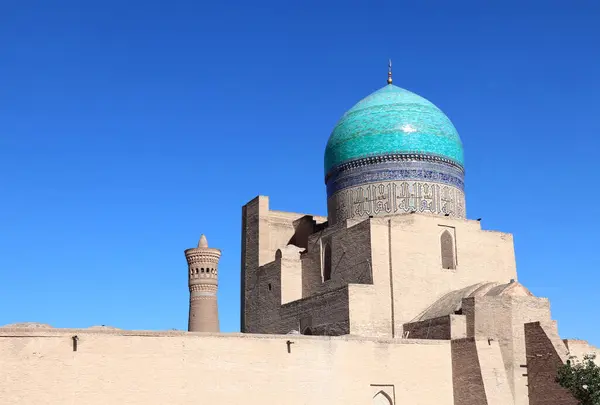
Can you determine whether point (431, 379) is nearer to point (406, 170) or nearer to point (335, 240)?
point (335, 240)

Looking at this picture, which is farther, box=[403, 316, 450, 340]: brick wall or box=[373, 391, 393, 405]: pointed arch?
box=[403, 316, 450, 340]: brick wall

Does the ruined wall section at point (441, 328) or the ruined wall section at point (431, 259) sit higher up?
the ruined wall section at point (431, 259)

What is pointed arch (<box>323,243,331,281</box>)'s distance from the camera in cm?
1838

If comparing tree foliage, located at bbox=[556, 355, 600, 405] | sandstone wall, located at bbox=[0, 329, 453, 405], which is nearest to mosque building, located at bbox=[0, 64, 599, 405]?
sandstone wall, located at bbox=[0, 329, 453, 405]

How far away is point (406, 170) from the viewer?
18.5 meters

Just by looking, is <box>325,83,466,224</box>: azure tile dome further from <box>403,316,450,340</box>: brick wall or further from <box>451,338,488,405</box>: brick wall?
<box>451,338,488,405</box>: brick wall

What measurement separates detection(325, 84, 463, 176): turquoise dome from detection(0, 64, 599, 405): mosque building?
4cm

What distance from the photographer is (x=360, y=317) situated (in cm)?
1585

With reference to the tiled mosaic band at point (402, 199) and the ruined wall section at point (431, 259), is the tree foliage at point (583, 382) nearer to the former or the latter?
the ruined wall section at point (431, 259)

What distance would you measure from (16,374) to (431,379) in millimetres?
7235

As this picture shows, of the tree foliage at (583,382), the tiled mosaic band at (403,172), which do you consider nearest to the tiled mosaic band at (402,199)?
the tiled mosaic band at (403,172)

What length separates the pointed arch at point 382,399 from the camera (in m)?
14.1

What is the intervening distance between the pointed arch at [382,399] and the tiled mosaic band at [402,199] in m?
5.25

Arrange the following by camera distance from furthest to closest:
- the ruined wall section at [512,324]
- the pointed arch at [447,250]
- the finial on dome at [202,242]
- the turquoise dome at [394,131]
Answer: the finial on dome at [202,242] → the turquoise dome at [394,131] → the pointed arch at [447,250] → the ruined wall section at [512,324]
